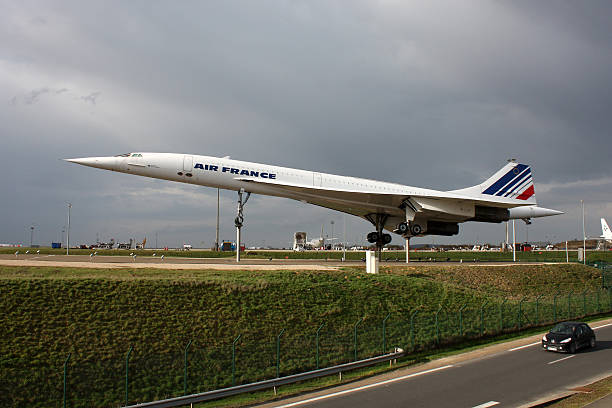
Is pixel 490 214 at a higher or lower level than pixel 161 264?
higher

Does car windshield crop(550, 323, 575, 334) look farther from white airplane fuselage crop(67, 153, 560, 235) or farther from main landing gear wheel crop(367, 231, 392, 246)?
main landing gear wheel crop(367, 231, 392, 246)

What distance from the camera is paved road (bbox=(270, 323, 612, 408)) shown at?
12.3m

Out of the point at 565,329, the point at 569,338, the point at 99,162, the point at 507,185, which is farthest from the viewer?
the point at 507,185

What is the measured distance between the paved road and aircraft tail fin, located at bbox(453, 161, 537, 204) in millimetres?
21801

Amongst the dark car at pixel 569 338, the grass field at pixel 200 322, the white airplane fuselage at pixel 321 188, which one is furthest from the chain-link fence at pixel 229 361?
the white airplane fuselage at pixel 321 188

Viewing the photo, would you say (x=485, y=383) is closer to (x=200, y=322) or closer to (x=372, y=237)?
(x=200, y=322)

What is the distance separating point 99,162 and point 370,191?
59.7 feet

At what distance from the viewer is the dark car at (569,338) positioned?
17.4 m

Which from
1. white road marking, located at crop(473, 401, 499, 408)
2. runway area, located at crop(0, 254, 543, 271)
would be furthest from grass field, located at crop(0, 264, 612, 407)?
white road marking, located at crop(473, 401, 499, 408)

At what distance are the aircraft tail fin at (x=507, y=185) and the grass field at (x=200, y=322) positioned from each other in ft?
44.4

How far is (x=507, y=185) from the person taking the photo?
125ft

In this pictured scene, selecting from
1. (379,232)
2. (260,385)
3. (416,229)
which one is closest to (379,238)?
(379,232)

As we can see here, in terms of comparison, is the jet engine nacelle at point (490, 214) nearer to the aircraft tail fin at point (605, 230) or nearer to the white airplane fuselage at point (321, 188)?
the white airplane fuselage at point (321, 188)

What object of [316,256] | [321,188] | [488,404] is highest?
[321,188]
